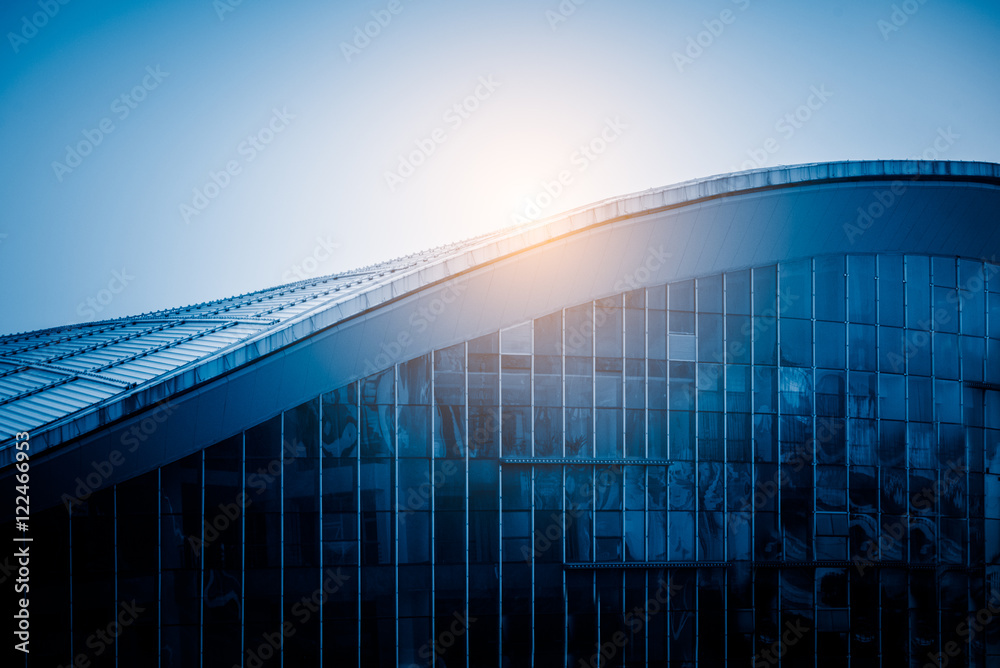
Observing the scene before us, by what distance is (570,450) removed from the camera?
59.0 feet

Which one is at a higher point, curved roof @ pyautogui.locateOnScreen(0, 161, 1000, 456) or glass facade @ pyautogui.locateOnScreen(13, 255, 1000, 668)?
curved roof @ pyautogui.locateOnScreen(0, 161, 1000, 456)

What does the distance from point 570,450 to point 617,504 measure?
1.65 metres

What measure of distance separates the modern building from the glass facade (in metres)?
0.06

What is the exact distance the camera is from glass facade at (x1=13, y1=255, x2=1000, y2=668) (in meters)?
15.7

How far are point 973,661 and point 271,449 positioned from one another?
1860cm

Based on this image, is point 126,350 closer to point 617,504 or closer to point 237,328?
point 237,328

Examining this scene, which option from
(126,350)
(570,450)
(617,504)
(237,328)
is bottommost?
(617,504)

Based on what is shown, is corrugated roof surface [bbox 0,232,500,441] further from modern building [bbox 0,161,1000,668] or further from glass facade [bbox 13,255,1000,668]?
glass facade [bbox 13,255,1000,668]

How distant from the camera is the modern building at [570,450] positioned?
15367mm

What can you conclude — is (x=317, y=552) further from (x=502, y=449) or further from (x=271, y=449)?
(x=502, y=449)

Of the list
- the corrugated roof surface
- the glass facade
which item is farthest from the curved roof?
the glass facade

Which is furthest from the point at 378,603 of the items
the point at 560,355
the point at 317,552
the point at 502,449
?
the point at 560,355

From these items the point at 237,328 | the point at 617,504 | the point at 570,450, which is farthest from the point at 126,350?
the point at 617,504

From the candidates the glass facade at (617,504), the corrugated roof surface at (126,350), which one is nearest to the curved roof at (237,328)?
the corrugated roof surface at (126,350)
